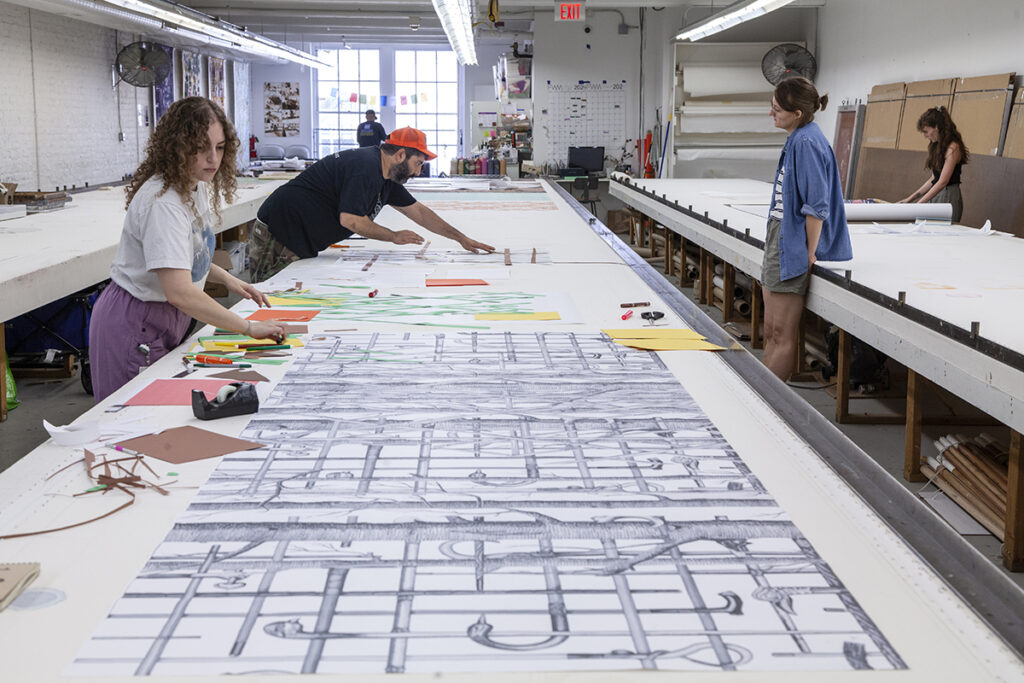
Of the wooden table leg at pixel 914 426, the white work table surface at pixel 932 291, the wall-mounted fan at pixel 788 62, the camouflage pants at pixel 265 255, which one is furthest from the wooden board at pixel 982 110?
the camouflage pants at pixel 265 255

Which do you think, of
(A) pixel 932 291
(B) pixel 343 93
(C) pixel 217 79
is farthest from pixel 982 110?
(B) pixel 343 93

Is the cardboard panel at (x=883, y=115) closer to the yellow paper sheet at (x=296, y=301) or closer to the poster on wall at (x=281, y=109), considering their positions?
the yellow paper sheet at (x=296, y=301)

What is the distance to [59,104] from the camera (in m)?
12.0

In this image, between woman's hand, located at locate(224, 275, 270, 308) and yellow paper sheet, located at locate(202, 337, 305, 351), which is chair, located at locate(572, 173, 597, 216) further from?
yellow paper sheet, located at locate(202, 337, 305, 351)

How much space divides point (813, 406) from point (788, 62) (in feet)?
27.3

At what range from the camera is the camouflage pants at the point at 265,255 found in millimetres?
4223

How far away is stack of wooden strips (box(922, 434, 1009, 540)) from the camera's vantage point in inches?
130

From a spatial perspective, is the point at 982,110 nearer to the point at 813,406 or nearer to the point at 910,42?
the point at 910,42

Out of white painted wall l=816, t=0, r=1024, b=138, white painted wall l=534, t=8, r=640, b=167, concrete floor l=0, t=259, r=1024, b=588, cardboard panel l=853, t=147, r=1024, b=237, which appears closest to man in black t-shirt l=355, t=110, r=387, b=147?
white painted wall l=534, t=8, r=640, b=167

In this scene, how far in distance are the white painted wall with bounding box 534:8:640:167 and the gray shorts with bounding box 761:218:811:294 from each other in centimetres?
895

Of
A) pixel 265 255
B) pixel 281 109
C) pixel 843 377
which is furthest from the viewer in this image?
pixel 281 109

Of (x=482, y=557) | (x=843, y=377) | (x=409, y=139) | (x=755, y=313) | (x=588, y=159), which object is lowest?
(x=843, y=377)

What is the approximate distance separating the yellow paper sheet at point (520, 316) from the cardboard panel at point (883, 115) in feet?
23.4

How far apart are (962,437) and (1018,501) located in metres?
0.80
